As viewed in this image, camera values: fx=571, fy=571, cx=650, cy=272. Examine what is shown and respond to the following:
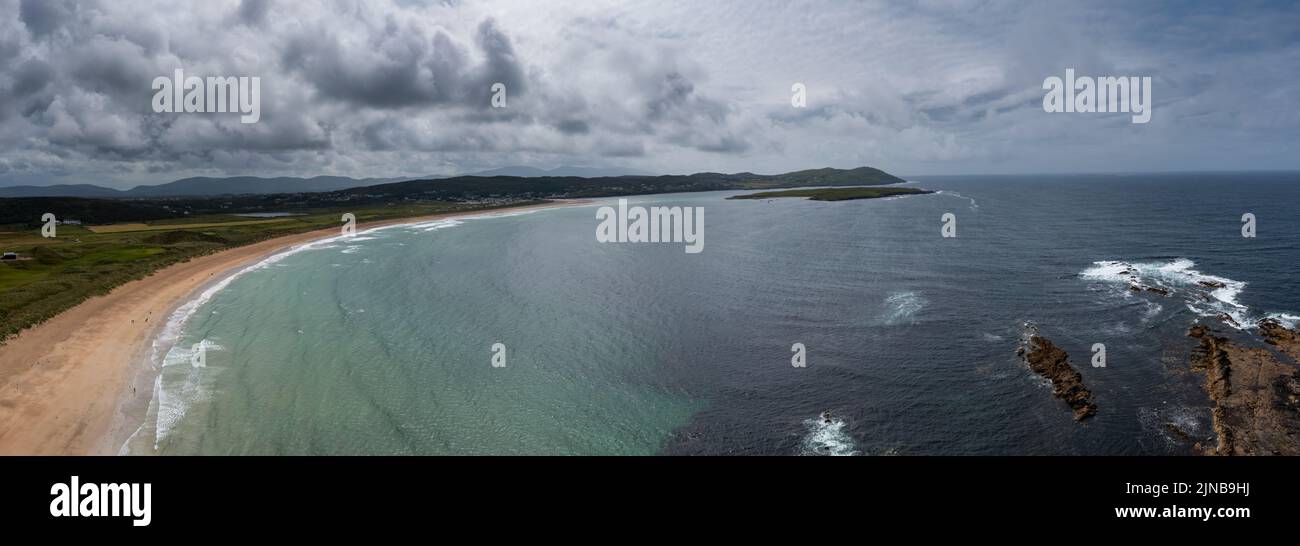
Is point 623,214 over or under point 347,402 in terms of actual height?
over

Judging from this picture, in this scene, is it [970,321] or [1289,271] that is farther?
[1289,271]

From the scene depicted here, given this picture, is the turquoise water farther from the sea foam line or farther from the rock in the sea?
the rock in the sea

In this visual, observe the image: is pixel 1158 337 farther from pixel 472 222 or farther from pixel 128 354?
pixel 472 222

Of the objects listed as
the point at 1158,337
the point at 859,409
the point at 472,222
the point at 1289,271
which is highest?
the point at 472,222
